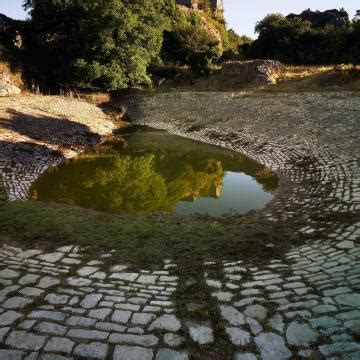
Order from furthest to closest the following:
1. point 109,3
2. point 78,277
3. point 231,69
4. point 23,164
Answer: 1. point 231,69
2. point 109,3
3. point 23,164
4. point 78,277

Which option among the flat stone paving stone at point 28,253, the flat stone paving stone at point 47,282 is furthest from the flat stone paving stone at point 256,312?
the flat stone paving stone at point 28,253

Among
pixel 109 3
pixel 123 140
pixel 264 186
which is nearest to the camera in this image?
pixel 264 186

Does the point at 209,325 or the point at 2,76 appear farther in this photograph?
the point at 2,76

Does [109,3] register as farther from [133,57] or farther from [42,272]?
[42,272]

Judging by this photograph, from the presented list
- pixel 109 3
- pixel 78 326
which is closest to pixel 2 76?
pixel 109 3

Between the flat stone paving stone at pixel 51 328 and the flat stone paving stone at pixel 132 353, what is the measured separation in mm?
956

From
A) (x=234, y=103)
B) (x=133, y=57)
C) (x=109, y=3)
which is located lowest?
(x=234, y=103)

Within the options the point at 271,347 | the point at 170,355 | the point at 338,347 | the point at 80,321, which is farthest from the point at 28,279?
the point at 338,347

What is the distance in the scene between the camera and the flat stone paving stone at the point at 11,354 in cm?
493

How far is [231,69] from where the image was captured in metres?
37.7

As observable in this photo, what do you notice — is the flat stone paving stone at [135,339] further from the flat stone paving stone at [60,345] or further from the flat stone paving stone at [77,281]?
the flat stone paving stone at [77,281]

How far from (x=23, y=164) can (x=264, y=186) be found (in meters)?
10.5

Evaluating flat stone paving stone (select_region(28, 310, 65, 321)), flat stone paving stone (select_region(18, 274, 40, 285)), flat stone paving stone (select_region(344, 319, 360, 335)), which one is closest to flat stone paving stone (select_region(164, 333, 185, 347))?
flat stone paving stone (select_region(28, 310, 65, 321))

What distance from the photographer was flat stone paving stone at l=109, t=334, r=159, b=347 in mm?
5246
